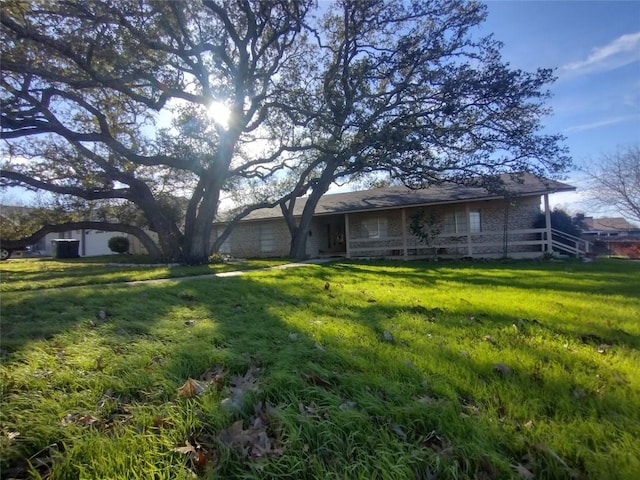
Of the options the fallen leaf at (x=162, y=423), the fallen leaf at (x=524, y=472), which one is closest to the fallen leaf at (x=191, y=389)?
the fallen leaf at (x=162, y=423)

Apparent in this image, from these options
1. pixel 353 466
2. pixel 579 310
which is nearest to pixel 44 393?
pixel 353 466

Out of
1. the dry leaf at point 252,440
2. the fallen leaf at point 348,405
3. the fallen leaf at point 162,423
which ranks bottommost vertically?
the dry leaf at point 252,440

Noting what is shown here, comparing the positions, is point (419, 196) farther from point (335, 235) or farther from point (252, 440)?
point (252, 440)

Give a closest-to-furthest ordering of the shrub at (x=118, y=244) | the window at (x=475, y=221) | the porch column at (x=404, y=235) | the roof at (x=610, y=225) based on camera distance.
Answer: the window at (x=475, y=221) < the porch column at (x=404, y=235) < the shrub at (x=118, y=244) < the roof at (x=610, y=225)

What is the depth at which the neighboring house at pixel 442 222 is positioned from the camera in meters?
16.1

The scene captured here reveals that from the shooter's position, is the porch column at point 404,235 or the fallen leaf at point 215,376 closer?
the fallen leaf at point 215,376

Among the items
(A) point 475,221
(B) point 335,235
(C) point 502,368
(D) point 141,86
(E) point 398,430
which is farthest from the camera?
(B) point 335,235

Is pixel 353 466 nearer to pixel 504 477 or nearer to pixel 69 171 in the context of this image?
pixel 504 477

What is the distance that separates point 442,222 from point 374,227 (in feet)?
12.5

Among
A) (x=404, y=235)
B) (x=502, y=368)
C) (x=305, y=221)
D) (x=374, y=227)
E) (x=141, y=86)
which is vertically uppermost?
(x=141, y=86)

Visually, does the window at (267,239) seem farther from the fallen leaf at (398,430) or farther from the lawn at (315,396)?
the fallen leaf at (398,430)

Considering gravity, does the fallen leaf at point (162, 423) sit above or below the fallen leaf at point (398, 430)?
above

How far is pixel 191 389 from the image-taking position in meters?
2.23

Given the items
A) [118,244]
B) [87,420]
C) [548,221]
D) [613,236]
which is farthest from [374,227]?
[613,236]
